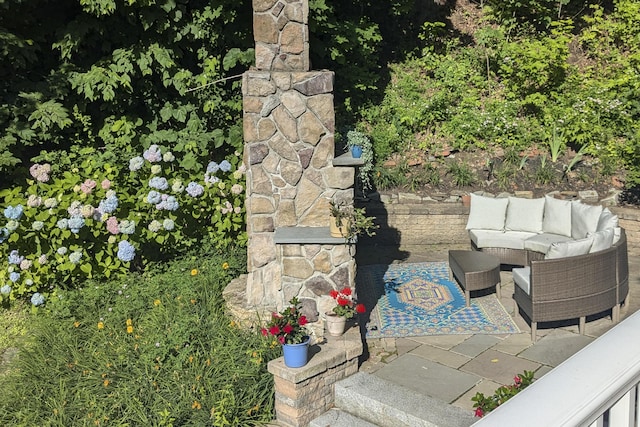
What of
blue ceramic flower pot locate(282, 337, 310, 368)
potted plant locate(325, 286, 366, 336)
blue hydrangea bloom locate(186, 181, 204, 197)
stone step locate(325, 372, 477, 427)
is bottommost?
stone step locate(325, 372, 477, 427)

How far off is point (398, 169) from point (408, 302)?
387 centimetres

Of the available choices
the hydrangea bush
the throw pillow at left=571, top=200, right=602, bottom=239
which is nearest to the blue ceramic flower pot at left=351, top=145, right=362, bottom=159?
the hydrangea bush

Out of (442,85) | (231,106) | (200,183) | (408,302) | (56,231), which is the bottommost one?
(408,302)

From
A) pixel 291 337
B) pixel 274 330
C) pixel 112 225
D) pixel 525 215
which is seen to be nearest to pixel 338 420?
pixel 291 337

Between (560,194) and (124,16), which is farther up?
(124,16)

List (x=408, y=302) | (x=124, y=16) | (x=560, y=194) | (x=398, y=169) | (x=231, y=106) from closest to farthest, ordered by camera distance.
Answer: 1. (x=408, y=302)
2. (x=124, y=16)
3. (x=231, y=106)
4. (x=560, y=194)
5. (x=398, y=169)

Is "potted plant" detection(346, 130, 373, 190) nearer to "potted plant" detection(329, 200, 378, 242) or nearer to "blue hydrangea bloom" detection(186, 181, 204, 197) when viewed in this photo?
"blue hydrangea bloom" detection(186, 181, 204, 197)

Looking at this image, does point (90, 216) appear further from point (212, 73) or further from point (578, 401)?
Result: point (578, 401)

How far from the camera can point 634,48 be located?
11.2m

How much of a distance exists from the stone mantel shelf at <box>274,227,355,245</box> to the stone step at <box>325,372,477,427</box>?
1231 mm

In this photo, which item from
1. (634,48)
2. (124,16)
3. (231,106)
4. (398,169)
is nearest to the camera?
(124,16)

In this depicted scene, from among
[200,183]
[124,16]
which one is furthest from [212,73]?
[200,183]

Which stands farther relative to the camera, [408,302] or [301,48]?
[408,302]

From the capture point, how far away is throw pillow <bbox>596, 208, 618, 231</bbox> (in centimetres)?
678
